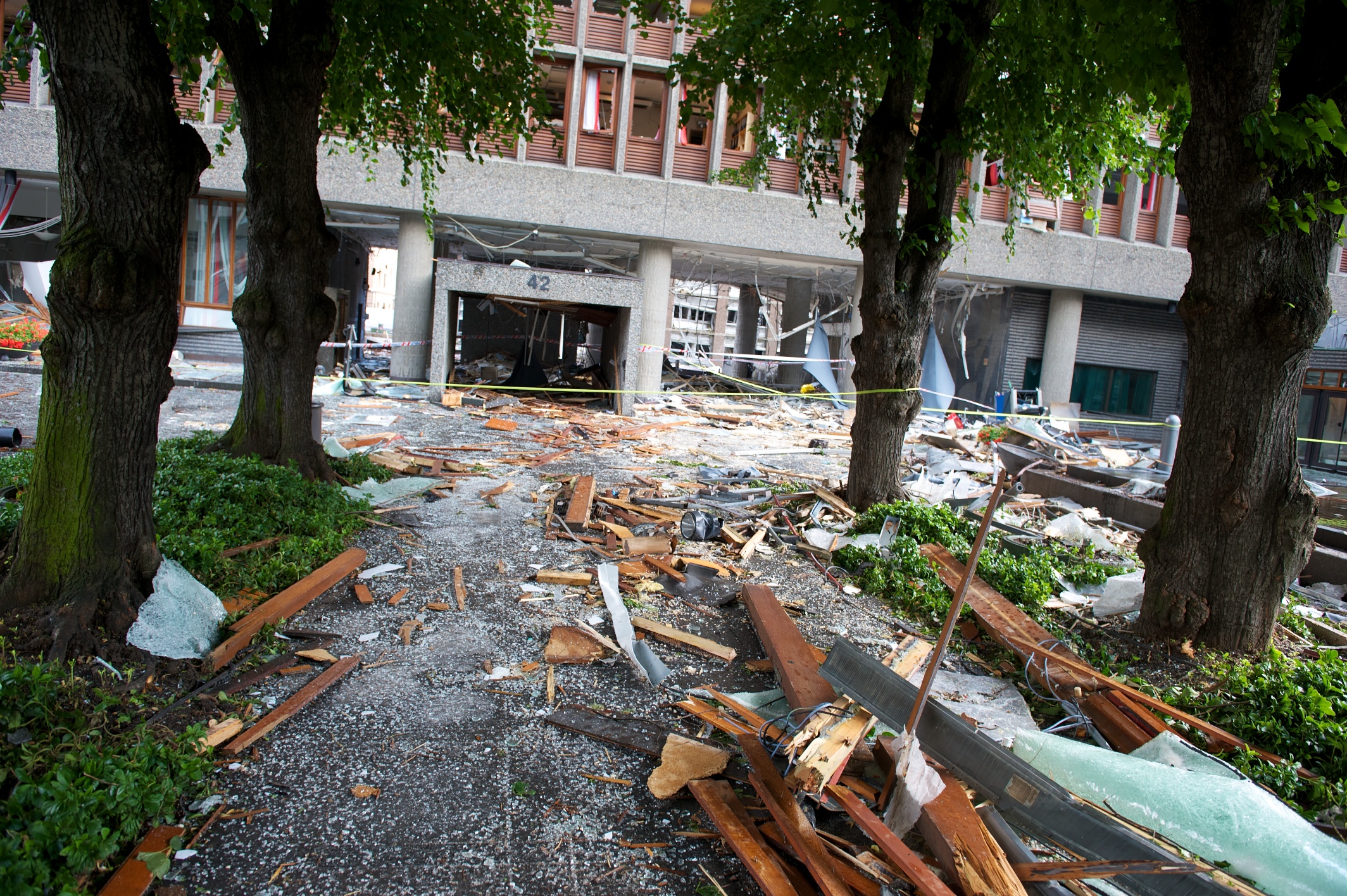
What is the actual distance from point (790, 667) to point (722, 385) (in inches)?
984

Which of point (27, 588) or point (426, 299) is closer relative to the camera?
point (27, 588)

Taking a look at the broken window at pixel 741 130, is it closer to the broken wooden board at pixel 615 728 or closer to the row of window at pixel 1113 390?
the row of window at pixel 1113 390

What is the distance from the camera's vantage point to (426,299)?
67.5 feet

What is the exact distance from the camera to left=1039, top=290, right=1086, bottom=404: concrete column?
25.0 meters

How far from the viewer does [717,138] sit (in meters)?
21.3

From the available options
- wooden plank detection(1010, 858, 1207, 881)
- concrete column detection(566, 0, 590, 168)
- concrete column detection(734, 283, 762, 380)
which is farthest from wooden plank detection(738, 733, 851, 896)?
concrete column detection(734, 283, 762, 380)

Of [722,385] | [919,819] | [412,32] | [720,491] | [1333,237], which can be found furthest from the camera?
[722,385]

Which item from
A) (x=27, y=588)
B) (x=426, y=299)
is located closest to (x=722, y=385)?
(x=426, y=299)

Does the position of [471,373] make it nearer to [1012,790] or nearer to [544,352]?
[544,352]

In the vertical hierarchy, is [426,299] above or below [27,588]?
Answer: above

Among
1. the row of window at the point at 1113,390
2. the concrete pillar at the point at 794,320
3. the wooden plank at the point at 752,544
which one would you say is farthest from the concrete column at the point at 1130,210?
the wooden plank at the point at 752,544

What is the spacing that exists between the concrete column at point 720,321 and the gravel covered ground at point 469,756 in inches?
1839

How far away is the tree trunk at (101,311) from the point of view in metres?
4.24

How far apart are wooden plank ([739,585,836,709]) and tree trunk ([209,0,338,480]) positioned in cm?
496
